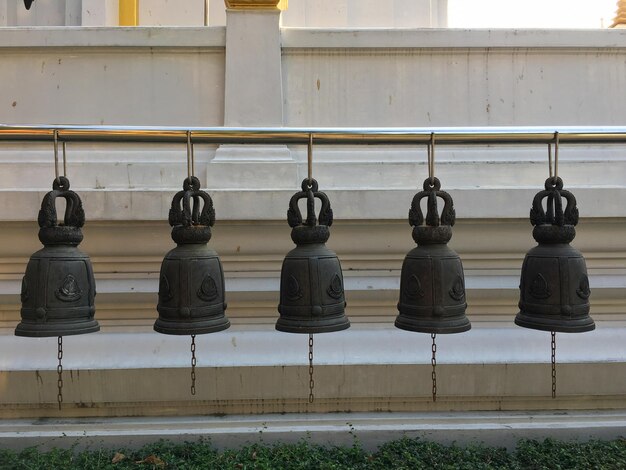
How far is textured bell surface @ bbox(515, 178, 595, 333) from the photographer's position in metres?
1.72

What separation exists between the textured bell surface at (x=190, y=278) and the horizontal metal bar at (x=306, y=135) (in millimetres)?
282

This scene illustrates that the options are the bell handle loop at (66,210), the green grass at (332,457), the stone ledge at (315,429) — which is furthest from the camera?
the stone ledge at (315,429)

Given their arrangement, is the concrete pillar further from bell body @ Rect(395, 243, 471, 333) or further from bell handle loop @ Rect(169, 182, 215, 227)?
bell body @ Rect(395, 243, 471, 333)

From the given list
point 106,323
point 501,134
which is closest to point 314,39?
point 501,134

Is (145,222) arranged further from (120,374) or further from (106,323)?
(120,374)

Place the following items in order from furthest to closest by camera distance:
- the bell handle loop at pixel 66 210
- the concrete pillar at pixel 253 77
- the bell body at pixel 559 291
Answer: the concrete pillar at pixel 253 77 → the bell body at pixel 559 291 → the bell handle loop at pixel 66 210

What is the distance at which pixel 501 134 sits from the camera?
6.32ft

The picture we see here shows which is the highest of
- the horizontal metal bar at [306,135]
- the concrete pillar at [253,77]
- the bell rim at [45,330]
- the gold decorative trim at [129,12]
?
the gold decorative trim at [129,12]

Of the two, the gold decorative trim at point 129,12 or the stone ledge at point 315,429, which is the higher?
the gold decorative trim at point 129,12

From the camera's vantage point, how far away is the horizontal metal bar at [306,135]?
1.84m

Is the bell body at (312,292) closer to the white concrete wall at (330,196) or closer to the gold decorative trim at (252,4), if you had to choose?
the white concrete wall at (330,196)

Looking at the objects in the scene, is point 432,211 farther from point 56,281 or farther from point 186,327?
point 56,281

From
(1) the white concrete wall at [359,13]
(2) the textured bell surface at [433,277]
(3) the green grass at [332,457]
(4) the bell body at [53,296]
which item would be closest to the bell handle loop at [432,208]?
(2) the textured bell surface at [433,277]

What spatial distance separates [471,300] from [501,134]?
2.96 ft
